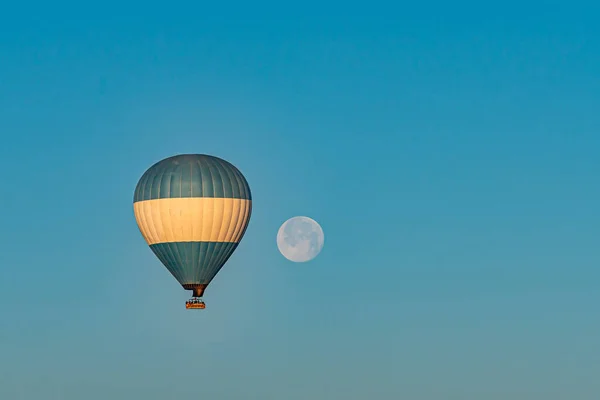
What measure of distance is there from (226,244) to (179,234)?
3.19 m

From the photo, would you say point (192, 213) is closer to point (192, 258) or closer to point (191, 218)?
point (191, 218)

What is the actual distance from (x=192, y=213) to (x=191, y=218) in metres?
0.33

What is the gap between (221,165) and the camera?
110 metres

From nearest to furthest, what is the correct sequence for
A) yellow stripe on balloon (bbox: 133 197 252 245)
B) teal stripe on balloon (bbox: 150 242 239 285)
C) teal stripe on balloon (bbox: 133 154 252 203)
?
teal stripe on balloon (bbox: 133 154 252 203) → yellow stripe on balloon (bbox: 133 197 252 245) → teal stripe on balloon (bbox: 150 242 239 285)

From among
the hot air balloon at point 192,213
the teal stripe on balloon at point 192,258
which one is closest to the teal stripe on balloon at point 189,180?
the hot air balloon at point 192,213

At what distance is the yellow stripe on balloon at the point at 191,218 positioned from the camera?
108 m

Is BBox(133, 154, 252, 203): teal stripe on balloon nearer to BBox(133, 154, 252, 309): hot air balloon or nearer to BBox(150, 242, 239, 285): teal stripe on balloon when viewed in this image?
BBox(133, 154, 252, 309): hot air balloon

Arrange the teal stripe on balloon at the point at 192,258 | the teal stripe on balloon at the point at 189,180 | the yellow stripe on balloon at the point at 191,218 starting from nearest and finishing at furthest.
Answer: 1. the teal stripe on balloon at the point at 189,180
2. the yellow stripe on balloon at the point at 191,218
3. the teal stripe on balloon at the point at 192,258

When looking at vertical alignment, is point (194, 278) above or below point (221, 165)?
below

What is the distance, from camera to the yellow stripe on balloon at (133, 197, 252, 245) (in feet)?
354

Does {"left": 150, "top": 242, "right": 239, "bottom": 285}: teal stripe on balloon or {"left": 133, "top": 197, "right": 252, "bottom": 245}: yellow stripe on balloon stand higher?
{"left": 133, "top": 197, "right": 252, "bottom": 245}: yellow stripe on balloon

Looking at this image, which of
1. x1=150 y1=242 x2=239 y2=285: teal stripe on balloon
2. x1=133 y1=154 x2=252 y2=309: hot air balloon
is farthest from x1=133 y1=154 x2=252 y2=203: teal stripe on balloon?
x1=150 y1=242 x2=239 y2=285: teal stripe on balloon

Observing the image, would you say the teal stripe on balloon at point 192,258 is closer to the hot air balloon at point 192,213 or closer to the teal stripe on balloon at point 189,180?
the hot air balloon at point 192,213

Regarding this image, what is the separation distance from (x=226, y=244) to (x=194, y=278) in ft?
9.95
